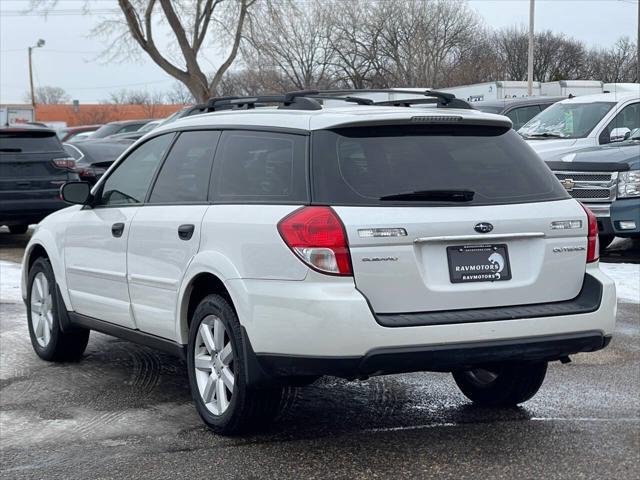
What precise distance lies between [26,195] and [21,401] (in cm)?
826

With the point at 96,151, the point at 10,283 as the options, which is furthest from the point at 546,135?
the point at 96,151

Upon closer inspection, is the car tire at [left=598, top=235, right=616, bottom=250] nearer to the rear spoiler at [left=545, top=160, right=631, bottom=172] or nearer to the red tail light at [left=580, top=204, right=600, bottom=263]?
the rear spoiler at [left=545, top=160, right=631, bottom=172]

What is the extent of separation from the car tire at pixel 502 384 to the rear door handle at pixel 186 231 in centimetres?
174

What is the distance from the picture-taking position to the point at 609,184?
1207 centimetres

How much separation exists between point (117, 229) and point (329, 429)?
182 cm

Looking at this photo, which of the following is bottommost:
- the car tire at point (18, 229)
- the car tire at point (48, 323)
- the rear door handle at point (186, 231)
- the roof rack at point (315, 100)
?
the car tire at point (18, 229)

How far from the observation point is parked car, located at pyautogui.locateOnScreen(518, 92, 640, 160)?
13.8 metres

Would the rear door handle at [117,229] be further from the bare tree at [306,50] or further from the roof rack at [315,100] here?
the bare tree at [306,50]

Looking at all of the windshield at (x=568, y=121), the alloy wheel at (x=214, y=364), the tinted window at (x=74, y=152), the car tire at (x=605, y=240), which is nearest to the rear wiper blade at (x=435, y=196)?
the alloy wheel at (x=214, y=364)

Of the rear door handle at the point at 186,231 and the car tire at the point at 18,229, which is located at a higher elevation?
the rear door handle at the point at 186,231

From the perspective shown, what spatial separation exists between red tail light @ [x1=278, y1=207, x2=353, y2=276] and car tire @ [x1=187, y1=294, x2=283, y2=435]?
23.3 inches

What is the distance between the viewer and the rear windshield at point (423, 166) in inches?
194

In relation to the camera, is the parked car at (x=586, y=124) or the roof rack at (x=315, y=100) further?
the parked car at (x=586, y=124)

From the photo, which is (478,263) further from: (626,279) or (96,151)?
(96,151)
